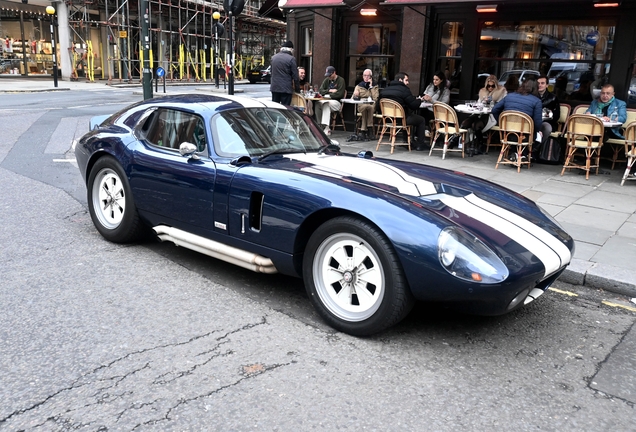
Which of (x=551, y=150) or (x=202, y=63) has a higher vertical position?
(x=202, y=63)

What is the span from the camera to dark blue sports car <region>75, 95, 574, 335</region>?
3.27 m

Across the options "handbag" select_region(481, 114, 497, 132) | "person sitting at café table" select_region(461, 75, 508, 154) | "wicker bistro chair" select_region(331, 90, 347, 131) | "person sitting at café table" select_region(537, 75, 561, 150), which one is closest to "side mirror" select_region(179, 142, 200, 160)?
"person sitting at café table" select_region(537, 75, 561, 150)

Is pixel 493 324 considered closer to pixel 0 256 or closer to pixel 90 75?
pixel 0 256

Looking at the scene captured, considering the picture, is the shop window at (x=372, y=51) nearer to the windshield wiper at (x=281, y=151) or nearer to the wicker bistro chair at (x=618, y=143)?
the wicker bistro chair at (x=618, y=143)

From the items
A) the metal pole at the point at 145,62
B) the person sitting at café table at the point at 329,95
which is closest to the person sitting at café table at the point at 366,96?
the person sitting at café table at the point at 329,95

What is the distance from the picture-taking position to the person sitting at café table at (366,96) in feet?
41.0

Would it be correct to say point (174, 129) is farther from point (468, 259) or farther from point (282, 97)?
point (282, 97)

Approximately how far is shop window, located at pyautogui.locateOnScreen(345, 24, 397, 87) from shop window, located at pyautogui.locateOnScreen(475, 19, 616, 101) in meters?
2.39

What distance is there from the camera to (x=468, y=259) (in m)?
3.19

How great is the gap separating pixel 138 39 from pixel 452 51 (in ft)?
90.2

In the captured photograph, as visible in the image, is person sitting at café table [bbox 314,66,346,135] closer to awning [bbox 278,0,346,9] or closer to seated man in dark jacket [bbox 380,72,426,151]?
awning [bbox 278,0,346,9]

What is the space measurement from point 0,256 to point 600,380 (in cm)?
462

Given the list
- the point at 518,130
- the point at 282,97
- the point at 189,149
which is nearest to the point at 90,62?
the point at 282,97

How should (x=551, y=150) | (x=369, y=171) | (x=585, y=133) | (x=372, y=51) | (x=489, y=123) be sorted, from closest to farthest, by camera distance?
(x=369, y=171), (x=585, y=133), (x=551, y=150), (x=489, y=123), (x=372, y=51)
